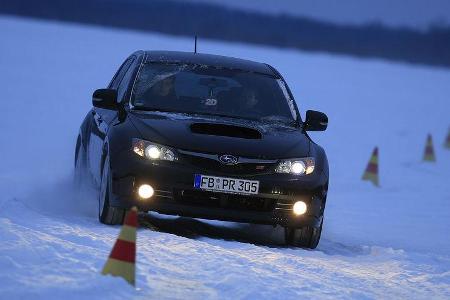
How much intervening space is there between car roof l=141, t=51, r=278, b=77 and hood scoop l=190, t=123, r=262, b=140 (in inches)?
53.6

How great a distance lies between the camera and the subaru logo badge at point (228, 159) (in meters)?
8.77

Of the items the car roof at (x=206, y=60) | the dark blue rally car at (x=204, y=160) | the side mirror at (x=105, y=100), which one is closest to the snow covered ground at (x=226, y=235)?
the dark blue rally car at (x=204, y=160)

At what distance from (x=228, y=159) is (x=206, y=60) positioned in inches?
81.1

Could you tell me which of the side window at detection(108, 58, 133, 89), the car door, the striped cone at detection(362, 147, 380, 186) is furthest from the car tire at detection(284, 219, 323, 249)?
the striped cone at detection(362, 147, 380, 186)

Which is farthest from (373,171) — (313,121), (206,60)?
(313,121)

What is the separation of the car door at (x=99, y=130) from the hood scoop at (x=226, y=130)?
2.95ft

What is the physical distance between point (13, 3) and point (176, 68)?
112 m

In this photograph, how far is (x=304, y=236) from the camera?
945 cm

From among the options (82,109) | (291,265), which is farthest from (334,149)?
(291,265)

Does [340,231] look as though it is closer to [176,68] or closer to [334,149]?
[176,68]

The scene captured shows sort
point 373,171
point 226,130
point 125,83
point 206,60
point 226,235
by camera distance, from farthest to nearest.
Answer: point 373,171 → point 206,60 → point 125,83 → point 226,235 → point 226,130

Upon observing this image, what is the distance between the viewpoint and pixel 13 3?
11956cm

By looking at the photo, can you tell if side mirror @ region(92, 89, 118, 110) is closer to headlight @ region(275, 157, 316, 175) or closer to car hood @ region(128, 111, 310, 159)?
car hood @ region(128, 111, 310, 159)

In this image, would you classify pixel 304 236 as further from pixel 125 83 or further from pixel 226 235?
pixel 125 83
